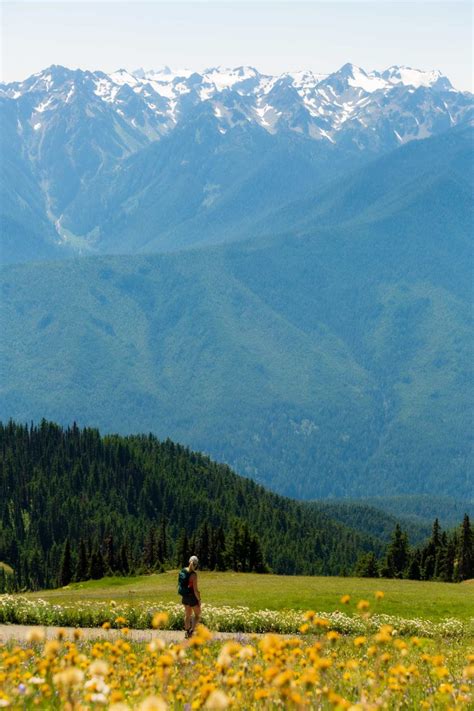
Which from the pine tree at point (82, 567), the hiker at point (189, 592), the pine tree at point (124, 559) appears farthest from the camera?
the pine tree at point (124, 559)

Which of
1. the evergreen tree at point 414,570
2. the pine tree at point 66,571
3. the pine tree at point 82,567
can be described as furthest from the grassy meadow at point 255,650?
the evergreen tree at point 414,570

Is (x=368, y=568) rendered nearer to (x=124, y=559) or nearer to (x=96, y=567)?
(x=124, y=559)

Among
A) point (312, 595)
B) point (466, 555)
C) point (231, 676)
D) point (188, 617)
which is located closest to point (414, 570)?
point (466, 555)

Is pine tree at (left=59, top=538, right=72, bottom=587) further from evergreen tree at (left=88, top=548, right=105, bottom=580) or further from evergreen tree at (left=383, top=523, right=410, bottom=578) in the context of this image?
evergreen tree at (left=383, top=523, right=410, bottom=578)

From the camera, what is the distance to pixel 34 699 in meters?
16.6

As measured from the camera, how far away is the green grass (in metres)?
56.6

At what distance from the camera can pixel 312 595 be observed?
61062 mm

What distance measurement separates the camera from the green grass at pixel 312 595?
186 ft

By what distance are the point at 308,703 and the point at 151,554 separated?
140992mm

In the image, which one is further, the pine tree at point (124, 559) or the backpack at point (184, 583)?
the pine tree at point (124, 559)

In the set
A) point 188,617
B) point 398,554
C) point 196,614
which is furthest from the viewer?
point 398,554

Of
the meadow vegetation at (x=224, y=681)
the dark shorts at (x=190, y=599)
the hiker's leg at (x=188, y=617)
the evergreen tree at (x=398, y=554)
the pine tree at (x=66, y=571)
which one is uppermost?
the evergreen tree at (x=398, y=554)

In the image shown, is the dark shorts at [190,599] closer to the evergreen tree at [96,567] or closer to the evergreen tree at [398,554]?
the evergreen tree at [96,567]

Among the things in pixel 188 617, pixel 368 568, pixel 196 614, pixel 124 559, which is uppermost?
pixel 124 559
